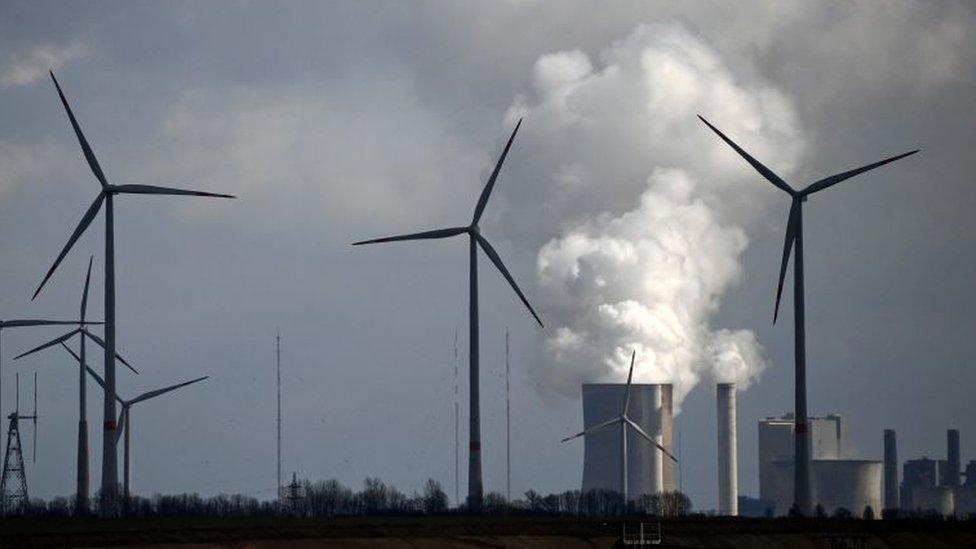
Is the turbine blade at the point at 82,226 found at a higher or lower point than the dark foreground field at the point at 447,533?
higher

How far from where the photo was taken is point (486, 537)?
106m

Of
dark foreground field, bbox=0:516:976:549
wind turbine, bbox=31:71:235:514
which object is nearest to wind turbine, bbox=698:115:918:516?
dark foreground field, bbox=0:516:976:549

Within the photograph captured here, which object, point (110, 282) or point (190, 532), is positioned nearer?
point (190, 532)

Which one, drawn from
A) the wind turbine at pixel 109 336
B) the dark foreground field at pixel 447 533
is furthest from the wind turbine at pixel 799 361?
the wind turbine at pixel 109 336

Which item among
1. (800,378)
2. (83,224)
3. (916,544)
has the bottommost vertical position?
(916,544)

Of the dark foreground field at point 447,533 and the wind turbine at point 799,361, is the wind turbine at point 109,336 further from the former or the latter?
the wind turbine at point 799,361

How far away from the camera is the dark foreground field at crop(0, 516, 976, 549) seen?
3669 inches

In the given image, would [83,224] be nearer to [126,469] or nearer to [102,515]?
[102,515]

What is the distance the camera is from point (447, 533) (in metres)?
107

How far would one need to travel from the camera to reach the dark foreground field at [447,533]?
93188mm

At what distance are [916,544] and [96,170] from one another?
210ft

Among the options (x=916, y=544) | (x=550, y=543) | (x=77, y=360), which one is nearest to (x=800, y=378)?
(x=916, y=544)

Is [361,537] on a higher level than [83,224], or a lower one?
lower

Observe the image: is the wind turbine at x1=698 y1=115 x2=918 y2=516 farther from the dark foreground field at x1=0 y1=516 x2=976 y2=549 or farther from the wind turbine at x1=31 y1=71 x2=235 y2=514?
the wind turbine at x1=31 y1=71 x2=235 y2=514
